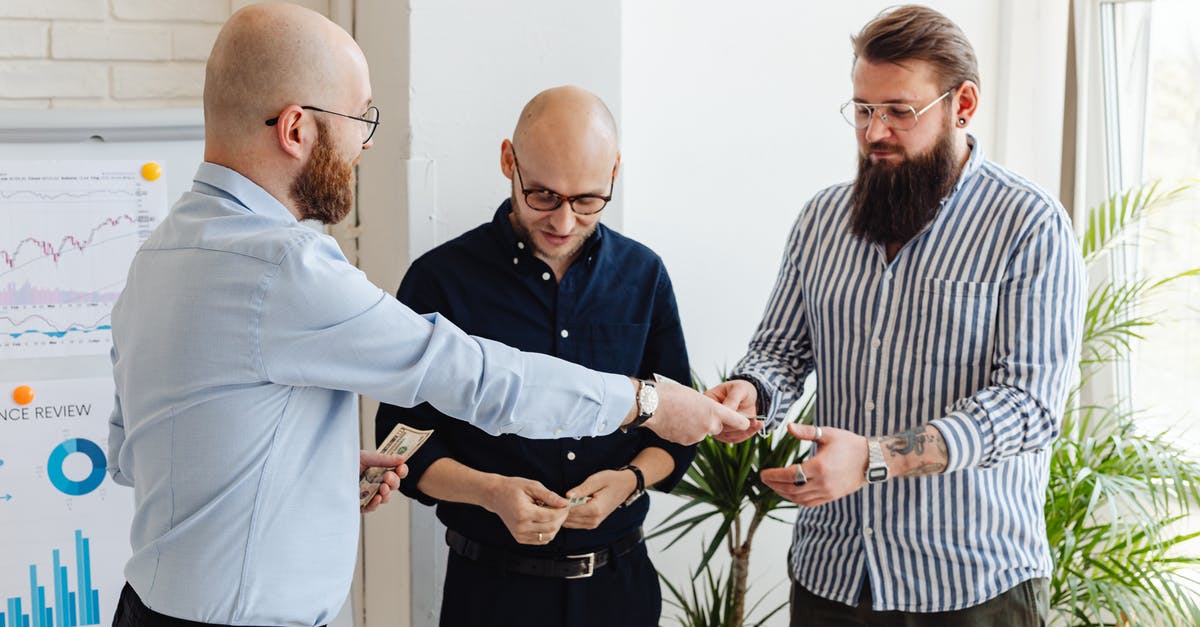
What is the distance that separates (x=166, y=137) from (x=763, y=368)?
1.53m

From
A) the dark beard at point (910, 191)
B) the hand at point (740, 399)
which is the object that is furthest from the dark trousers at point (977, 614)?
the dark beard at point (910, 191)

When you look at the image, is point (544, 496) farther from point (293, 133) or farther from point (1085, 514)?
point (1085, 514)

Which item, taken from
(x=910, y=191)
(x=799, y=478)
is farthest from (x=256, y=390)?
(x=910, y=191)

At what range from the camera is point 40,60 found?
2787 millimetres

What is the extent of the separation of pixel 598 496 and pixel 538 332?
36cm

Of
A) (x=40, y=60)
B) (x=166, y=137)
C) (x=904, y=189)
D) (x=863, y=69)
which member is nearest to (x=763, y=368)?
(x=904, y=189)

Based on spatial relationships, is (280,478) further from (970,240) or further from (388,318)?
(970,240)

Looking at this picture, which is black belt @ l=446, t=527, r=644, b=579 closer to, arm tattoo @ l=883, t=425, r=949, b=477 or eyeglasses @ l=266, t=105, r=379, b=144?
arm tattoo @ l=883, t=425, r=949, b=477

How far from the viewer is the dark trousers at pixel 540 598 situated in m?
2.15

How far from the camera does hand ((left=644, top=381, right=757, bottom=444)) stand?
1954mm

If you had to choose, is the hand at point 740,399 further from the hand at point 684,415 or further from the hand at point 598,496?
the hand at point 598,496

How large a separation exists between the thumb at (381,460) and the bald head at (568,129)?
660 millimetres

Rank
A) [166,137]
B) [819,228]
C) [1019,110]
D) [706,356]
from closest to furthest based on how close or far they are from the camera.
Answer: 1. [819,228]
2. [166,137]
3. [706,356]
4. [1019,110]

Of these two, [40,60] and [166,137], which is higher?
[40,60]
